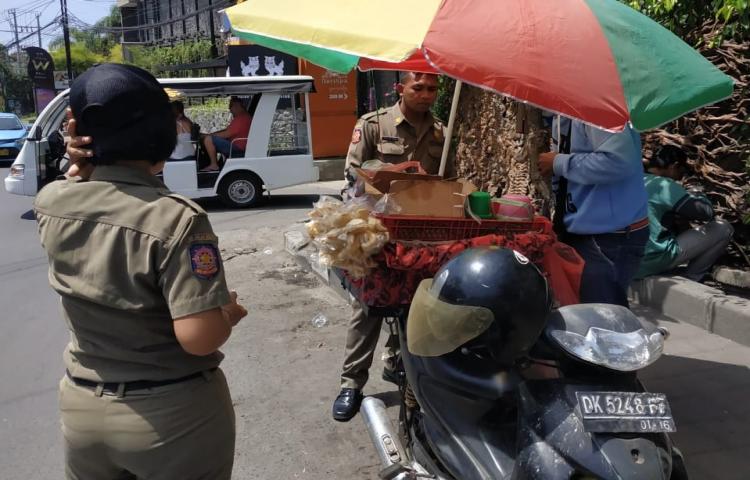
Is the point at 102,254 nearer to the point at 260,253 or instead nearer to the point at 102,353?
the point at 102,353

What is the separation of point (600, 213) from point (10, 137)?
65.4 feet

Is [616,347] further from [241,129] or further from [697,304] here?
[241,129]

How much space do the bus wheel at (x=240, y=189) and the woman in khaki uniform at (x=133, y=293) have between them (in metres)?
8.75

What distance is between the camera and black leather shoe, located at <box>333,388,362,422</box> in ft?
11.5

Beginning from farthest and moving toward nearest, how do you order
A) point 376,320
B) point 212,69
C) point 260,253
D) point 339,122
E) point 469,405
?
point 212,69, point 339,122, point 260,253, point 376,320, point 469,405

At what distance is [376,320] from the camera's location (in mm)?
3453

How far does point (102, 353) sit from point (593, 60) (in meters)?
1.86

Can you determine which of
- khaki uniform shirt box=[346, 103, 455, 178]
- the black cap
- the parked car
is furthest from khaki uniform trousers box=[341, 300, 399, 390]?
the parked car

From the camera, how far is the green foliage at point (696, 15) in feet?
14.5

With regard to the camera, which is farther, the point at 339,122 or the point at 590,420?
the point at 339,122

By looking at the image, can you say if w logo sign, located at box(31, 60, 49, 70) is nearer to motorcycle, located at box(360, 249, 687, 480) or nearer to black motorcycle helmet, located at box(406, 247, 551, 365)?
motorcycle, located at box(360, 249, 687, 480)

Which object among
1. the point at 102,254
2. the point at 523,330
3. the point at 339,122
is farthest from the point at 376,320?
the point at 339,122

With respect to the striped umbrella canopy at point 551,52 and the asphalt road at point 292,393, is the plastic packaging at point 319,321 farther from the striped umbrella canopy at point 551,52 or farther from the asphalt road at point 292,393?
the striped umbrella canopy at point 551,52

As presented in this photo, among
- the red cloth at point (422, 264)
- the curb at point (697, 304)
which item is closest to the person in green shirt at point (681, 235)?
the curb at point (697, 304)
